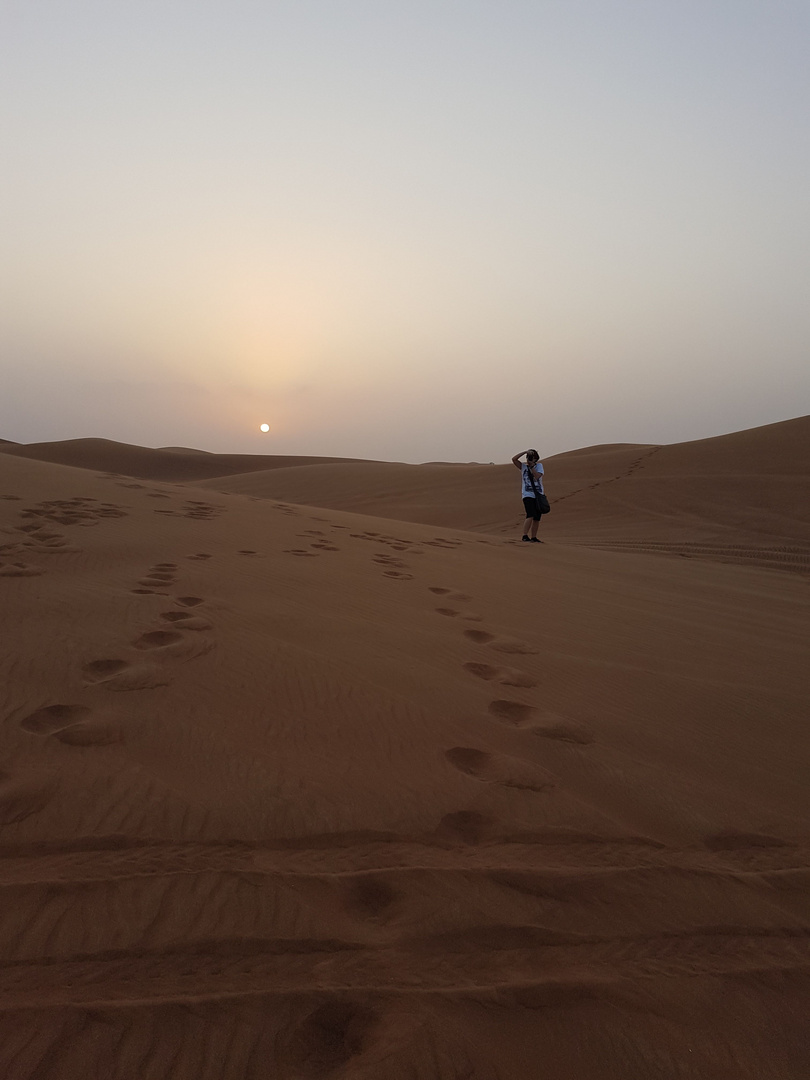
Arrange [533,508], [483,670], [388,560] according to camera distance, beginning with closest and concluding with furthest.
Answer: [483,670] < [388,560] < [533,508]

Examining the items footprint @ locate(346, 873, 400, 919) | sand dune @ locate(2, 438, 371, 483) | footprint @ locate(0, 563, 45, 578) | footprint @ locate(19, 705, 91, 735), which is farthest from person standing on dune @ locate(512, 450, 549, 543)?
sand dune @ locate(2, 438, 371, 483)

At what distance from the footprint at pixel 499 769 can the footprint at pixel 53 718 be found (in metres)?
1.17

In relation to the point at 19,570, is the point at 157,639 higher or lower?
lower

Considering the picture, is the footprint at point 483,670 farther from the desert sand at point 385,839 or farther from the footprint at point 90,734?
the footprint at point 90,734

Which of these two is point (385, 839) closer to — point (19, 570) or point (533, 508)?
point (19, 570)

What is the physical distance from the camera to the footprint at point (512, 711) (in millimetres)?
2325

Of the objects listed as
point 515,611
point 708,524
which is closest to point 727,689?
point 515,611

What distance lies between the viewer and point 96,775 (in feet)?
5.45

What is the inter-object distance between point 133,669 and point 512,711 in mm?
1432

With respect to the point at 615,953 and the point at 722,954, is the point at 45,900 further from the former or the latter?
the point at 722,954

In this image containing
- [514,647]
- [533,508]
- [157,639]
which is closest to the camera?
[157,639]

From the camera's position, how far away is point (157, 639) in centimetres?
272

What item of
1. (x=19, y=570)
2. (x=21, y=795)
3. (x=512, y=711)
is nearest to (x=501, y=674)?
(x=512, y=711)

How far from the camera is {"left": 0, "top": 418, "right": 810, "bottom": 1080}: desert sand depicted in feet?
3.54
